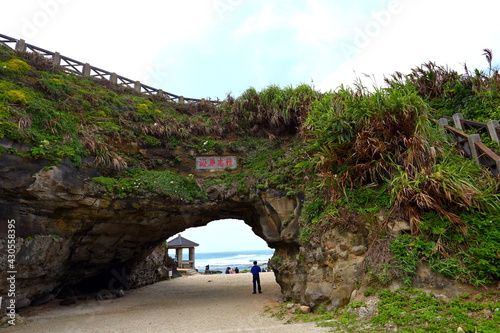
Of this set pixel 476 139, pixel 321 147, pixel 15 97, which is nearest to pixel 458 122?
pixel 476 139

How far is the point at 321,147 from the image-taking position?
7871mm

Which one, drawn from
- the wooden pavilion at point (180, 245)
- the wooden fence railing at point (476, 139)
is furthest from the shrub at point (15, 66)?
the wooden pavilion at point (180, 245)

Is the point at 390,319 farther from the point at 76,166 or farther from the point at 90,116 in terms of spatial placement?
the point at 90,116

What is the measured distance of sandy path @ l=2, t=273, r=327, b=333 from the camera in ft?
23.0

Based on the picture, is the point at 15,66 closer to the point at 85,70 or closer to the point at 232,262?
the point at 85,70

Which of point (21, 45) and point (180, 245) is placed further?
point (180, 245)

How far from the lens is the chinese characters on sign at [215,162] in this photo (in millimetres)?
11508

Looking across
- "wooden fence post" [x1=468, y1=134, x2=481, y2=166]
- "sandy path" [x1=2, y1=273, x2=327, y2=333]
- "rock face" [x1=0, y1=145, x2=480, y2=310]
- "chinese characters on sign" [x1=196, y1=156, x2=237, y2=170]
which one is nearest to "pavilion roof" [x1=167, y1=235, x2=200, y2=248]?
"sandy path" [x1=2, y1=273, x2=327, y2=333]

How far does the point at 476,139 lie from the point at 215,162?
819 cm

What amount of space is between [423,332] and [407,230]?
2.27m

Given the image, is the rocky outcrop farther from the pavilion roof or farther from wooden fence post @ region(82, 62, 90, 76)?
the pavilion roof

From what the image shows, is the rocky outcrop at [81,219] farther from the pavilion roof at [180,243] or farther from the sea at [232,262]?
the sea at [232,262]

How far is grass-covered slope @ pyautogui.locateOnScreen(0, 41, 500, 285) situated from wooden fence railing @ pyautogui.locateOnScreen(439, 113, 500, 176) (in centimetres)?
37

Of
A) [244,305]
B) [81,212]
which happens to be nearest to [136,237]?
[81,212]
